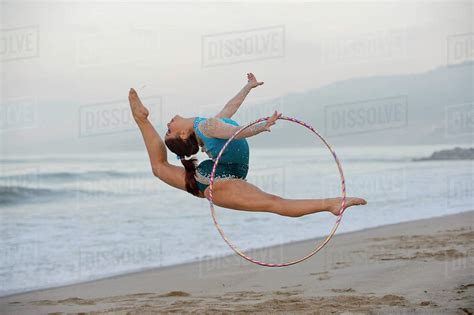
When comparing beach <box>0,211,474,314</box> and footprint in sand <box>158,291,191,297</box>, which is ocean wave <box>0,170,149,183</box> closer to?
beach <box>0,211,474,314</box>

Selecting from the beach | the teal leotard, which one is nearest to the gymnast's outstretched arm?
the teal leotard

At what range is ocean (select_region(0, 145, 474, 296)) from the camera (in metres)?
9.74

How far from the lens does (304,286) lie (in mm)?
7613

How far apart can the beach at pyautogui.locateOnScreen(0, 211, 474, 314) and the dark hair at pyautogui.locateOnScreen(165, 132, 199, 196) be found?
1.85 meters

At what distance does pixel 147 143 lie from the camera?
528 centimetres

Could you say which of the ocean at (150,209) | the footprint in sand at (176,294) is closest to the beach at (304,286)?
the footprint in sand at (176,294)

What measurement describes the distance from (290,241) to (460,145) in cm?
1615

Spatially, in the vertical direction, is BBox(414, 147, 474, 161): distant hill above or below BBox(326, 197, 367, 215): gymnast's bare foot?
above

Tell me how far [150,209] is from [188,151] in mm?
9876

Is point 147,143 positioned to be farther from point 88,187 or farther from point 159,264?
point 88,187

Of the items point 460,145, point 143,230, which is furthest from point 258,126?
point 460,145

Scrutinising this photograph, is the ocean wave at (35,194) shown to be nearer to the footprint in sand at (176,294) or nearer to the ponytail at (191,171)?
the footprint in sand at (176,294)

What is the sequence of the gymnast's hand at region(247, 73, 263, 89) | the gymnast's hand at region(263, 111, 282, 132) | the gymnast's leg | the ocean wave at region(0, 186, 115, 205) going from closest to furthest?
1. the gymnast's hand at region(263, 111, 282, 132)
2. the gymnast's leg
3. the gymnast's hand at region(247, 73, 263, 89)
4. the ocean wave at region(0, 186, 115, 205)

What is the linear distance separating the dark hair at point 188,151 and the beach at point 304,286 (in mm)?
1854
